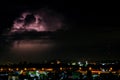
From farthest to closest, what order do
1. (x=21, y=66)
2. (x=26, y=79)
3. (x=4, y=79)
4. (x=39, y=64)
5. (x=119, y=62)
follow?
(x=39, y=64) → (x=21, y=66) → (x=119, y=62) → (x=26, y=79) → (x=4, y=79)

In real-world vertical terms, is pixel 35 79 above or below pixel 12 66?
below

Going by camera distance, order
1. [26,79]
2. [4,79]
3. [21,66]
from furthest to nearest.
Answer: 1. [21,66]
2. [26,79]
3. [4,79]

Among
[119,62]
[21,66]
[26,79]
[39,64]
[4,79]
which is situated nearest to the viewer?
[4,79]

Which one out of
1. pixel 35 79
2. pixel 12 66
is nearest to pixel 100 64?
pixel 12 66

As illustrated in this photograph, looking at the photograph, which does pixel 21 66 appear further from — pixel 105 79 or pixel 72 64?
pixel 105 79

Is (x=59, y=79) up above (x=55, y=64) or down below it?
below

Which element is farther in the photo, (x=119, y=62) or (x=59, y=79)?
(x=119, y=62)

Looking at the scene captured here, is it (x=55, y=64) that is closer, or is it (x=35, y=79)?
(x=35, y=79)

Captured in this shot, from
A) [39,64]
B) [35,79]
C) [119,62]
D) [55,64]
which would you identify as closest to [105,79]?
[35,79]

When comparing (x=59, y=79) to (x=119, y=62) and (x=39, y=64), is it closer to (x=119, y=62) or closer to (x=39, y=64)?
(x=119, y=62)
